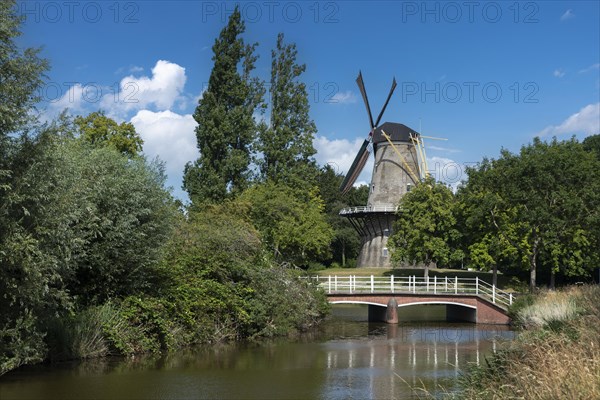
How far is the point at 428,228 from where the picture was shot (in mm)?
45562

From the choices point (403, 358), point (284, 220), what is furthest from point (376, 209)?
point (403, 358)

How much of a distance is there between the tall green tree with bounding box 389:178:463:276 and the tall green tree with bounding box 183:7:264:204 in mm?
12658

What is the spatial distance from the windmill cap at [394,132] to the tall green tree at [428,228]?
9.51 metres

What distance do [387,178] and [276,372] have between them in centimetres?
3940

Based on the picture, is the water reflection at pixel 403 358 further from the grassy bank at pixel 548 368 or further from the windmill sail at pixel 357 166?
the windmill sail at pixel 357 166

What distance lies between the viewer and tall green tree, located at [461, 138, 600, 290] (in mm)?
38938

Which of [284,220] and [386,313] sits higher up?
[284,220]

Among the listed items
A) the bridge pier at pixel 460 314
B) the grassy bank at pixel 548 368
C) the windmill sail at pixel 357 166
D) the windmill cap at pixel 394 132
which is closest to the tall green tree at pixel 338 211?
the windmill sail at pixel 357 166

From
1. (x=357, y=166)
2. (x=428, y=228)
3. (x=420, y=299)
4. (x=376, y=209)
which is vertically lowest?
(x=420, y=299)

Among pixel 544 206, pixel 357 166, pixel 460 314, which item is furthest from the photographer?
pixel 357 166

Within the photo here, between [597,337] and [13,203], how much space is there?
1256cm

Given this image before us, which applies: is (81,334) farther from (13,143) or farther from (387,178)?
(387,178)

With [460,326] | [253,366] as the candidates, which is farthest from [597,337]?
[460,326]

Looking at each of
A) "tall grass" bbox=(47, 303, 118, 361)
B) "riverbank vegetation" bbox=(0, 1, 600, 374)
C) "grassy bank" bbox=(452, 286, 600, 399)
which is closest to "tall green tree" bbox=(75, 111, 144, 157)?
"riverbank vegetation" bbox=(0, 1, 600, 374)
